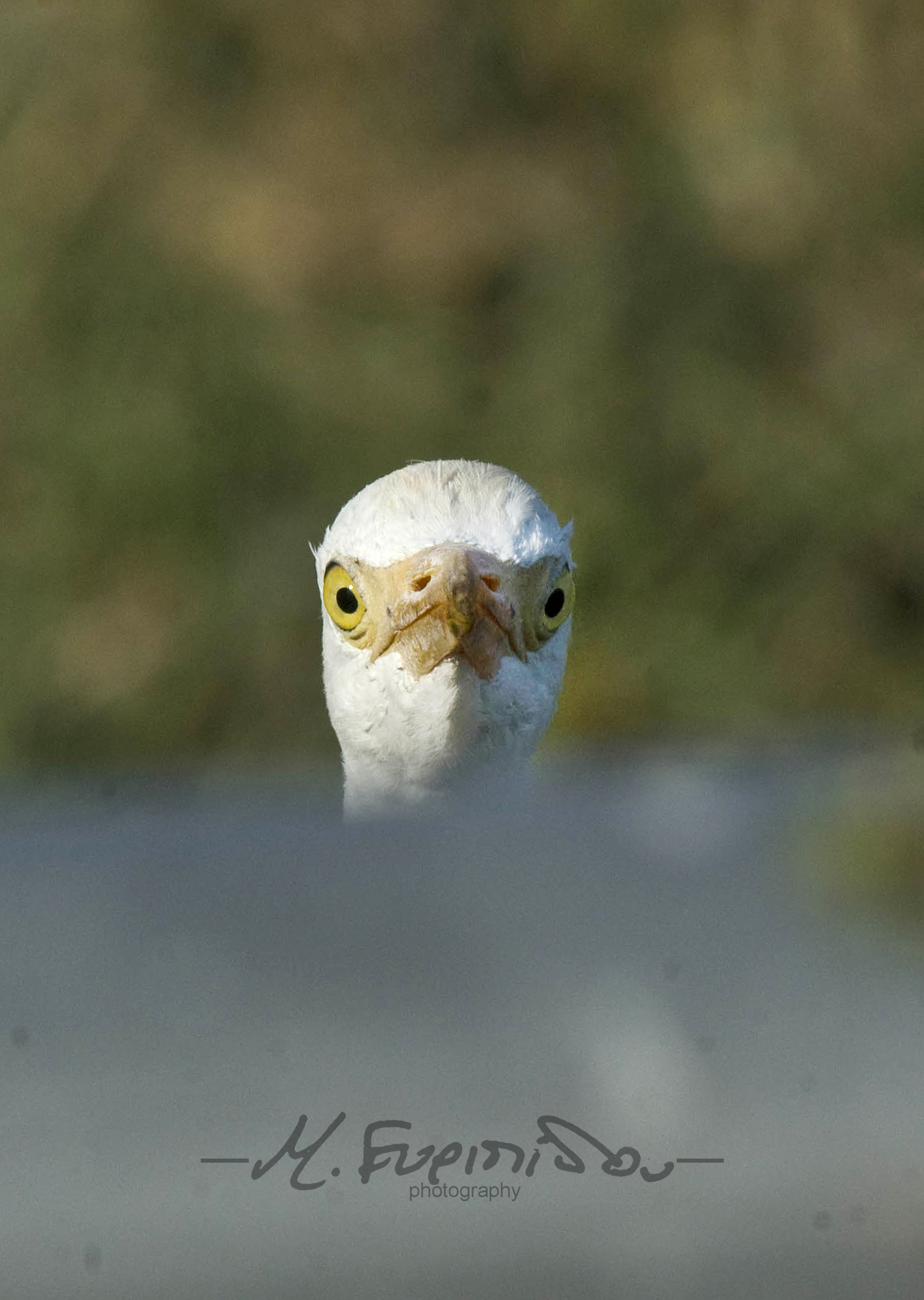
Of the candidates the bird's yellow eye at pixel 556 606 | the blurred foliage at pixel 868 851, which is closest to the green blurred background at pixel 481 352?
the bird's yellow eye at pixel 556 606

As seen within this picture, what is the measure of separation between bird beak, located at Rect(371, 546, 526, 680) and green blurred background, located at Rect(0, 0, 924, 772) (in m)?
2.66

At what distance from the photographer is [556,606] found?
321 centimetres

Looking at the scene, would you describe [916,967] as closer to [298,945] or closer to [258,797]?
[298,945]

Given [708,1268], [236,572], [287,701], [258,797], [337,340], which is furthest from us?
[337,340]

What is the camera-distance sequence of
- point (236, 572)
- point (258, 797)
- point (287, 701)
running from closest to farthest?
point (258, 797), point (287, 701), point (236, 572)

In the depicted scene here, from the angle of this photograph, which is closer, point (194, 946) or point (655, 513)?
point (194, 946)

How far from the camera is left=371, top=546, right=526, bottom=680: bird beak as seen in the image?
281cm

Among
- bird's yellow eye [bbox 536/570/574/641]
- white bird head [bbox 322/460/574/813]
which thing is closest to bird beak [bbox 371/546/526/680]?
white bird head [bbox 322/460/574/813]

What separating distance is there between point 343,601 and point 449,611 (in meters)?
0.40

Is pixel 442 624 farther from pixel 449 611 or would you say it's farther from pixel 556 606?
pixel 556 606

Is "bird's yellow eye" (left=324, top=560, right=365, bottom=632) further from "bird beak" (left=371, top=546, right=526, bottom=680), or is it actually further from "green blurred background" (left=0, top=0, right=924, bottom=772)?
"green blurred background" (left=0, top=0, right=924, bottom=772)

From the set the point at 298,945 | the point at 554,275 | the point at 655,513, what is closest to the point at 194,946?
the point at 298,945

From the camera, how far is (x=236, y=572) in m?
6.44

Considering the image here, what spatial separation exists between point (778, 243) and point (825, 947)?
6415 millimetres
